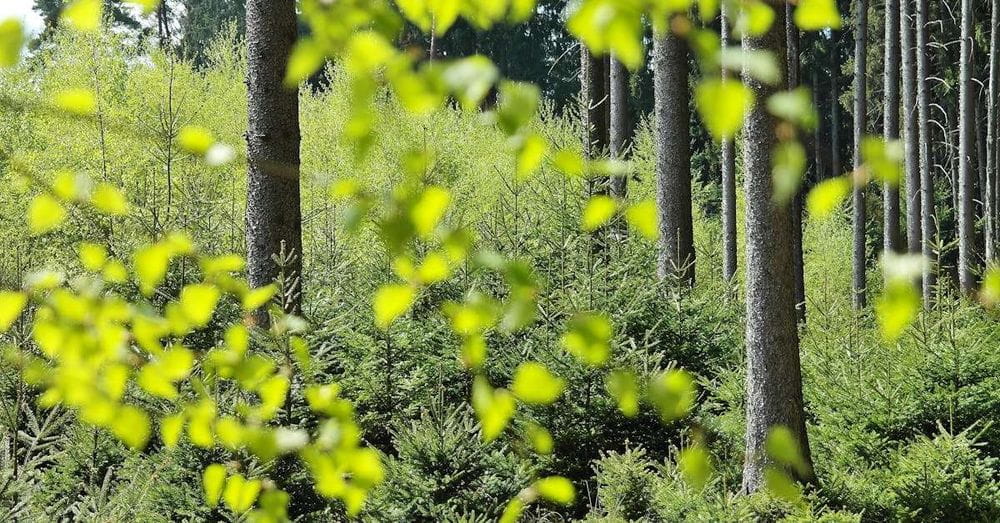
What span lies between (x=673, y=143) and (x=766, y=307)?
13.1 ft

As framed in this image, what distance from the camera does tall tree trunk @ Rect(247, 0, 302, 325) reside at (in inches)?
226

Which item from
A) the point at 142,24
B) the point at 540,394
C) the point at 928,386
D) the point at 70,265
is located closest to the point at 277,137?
the point at 70,265

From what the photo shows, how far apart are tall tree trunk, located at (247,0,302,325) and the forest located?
2 centimetres

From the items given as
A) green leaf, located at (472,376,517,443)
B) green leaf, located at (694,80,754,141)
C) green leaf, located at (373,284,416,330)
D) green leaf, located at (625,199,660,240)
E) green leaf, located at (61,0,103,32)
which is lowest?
green leaf, located at (472,376,517,443)

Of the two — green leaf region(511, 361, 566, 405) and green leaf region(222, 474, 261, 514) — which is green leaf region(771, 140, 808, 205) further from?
green leaf region(222, 474, 261, 514)

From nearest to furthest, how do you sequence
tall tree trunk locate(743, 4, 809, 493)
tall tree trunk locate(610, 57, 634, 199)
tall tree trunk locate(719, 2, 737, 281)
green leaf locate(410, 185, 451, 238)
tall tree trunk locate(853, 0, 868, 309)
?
green leaf locate(410, 185, 451, 238)
tall tree trunk locate(743, 4, 809, 493)
tall tree trunk locate(610, 57, 634, 199)
tall tree trunk locate(719, 2, 737, 281)
tall tree trunk locate(853, 0, 868, 309)

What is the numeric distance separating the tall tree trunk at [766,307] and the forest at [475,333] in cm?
2

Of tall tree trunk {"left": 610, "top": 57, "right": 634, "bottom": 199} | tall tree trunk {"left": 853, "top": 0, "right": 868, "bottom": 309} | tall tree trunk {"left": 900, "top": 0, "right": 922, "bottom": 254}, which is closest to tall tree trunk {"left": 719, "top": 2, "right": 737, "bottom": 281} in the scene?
tall tree trunk {"left": 900, "top": 0, "right": 922, "bottom": 254}

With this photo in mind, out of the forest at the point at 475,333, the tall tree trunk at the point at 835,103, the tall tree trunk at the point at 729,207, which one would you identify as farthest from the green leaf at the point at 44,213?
the tall tree trunk at the point at 835,103

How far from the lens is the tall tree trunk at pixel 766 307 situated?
4945mm

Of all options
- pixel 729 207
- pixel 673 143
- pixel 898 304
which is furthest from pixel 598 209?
pixel 729 207

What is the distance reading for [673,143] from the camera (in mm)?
8836

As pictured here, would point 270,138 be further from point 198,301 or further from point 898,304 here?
point 898,304

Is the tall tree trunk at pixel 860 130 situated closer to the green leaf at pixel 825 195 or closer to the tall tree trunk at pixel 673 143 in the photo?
the tall tree trunk at pixel 673 143
